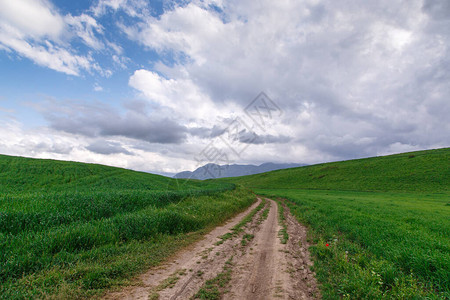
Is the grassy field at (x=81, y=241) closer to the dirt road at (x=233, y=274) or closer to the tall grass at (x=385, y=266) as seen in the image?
the dirt road at (x=233, y=274)

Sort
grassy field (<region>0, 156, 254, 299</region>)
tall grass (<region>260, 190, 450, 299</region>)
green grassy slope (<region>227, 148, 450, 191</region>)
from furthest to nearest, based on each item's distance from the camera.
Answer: green grassy slope (<region>227, 148, 450, 191</region>), grassy field (<region>0, 156, 254, 299</region>), tall grass (<region>260, 190, 450, 299</region>)

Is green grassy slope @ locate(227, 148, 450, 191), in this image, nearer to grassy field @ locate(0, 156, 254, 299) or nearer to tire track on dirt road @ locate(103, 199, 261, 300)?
grassy field @ locate(0, 156, 254, 299)

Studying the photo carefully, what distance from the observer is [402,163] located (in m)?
68.3

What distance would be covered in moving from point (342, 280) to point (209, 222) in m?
8.62

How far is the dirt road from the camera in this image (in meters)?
4.80

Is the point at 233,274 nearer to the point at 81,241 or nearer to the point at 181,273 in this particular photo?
the point at 181,273

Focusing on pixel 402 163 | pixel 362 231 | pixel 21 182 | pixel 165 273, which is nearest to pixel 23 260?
pixel 165 273

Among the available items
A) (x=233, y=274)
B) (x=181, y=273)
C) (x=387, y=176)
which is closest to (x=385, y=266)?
(x=233, y=274)

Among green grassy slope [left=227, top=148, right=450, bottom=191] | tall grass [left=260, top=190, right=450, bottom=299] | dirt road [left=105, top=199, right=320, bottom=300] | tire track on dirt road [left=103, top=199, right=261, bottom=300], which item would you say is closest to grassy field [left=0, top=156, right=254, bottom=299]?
tire track on dirt road [left=103, top=199, right=261, bottom=300]

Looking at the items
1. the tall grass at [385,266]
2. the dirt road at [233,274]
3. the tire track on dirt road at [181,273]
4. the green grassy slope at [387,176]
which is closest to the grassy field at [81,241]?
the tire track on dirt road at [181,273]

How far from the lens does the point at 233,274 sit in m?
5.85

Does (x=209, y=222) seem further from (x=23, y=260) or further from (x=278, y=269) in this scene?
(x=23, y=260)

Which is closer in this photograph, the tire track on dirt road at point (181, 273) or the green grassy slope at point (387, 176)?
the tire track on dirt road at point (181, 273)

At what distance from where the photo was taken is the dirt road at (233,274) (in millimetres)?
4801
